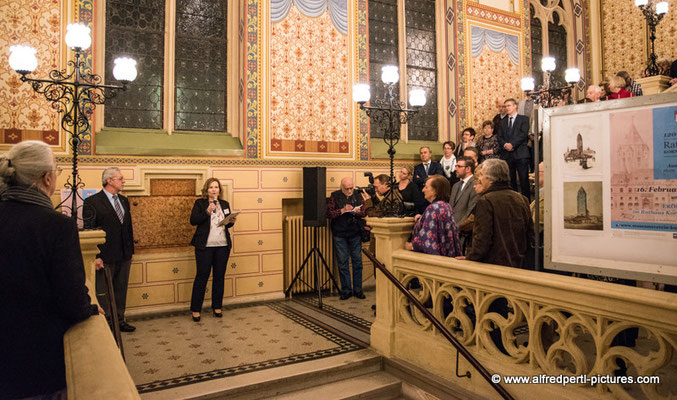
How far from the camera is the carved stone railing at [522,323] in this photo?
7.70 feet

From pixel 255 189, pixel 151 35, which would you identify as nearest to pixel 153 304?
pixel 255 189

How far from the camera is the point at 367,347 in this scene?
14.4ft

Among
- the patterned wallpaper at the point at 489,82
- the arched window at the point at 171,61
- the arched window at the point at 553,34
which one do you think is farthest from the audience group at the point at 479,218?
the arched window at the point at 553,34

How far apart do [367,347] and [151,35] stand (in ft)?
15.7

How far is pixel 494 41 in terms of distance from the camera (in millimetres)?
8602

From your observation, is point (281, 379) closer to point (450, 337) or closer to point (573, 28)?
point (450, 337)

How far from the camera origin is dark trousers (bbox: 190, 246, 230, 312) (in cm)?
545

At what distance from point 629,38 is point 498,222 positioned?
8.26 m

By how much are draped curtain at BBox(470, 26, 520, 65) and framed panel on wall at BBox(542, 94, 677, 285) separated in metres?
6.29

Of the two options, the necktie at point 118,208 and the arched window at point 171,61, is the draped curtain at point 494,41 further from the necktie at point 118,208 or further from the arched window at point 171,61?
the necktie at point 118,208

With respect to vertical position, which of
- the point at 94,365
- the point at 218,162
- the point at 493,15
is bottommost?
the point at 94,365


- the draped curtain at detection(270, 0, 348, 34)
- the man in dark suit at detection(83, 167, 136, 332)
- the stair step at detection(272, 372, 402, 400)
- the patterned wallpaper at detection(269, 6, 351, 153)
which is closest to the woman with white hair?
the stair step at detection(272, 372, 402, 400)

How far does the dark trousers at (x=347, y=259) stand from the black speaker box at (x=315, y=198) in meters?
0.54

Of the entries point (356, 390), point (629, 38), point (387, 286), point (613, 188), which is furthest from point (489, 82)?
point (613, 188)
